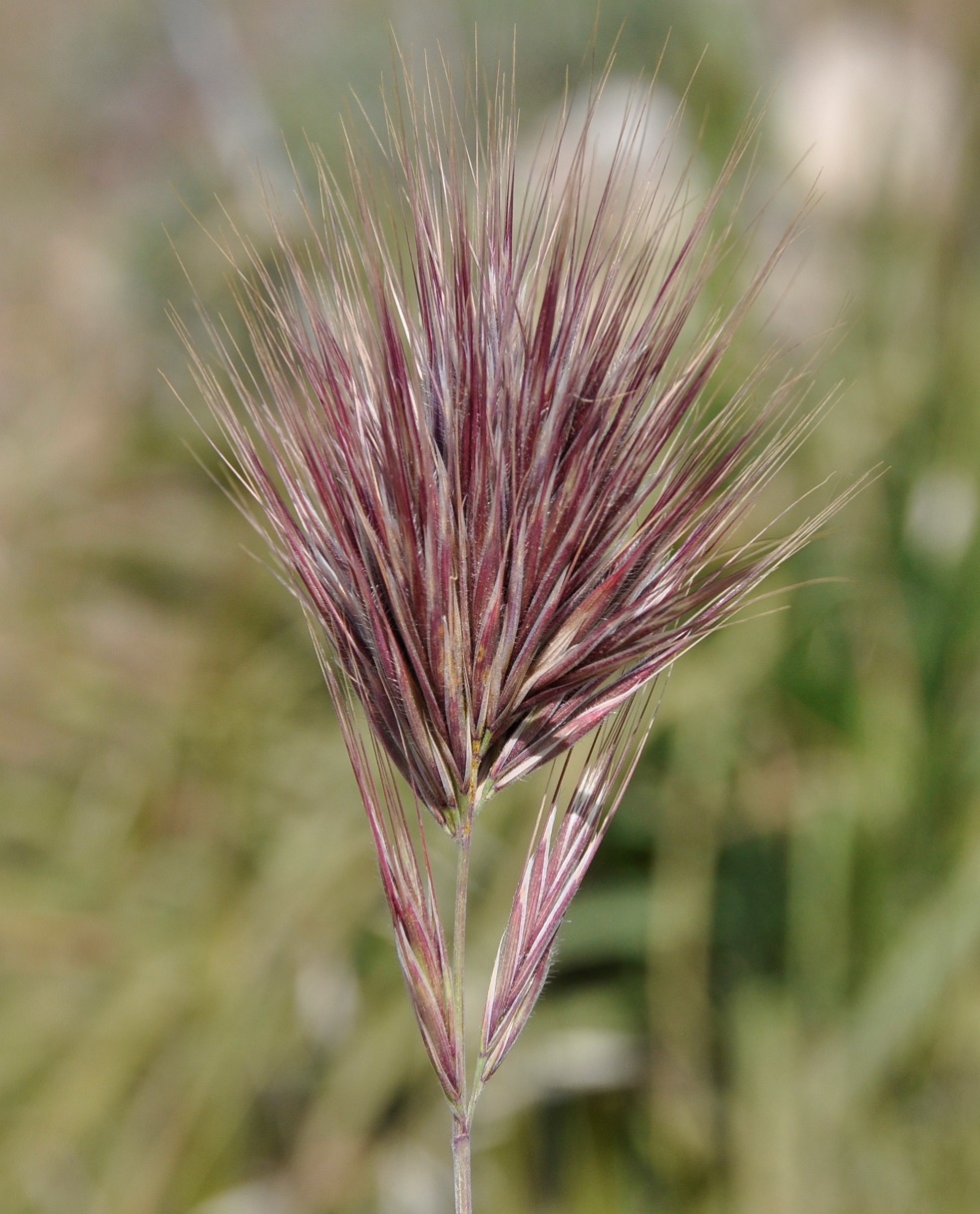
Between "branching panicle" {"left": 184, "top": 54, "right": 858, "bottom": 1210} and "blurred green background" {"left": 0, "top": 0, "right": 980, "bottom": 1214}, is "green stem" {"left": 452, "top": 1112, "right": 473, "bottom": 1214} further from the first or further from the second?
"blurred green background" {"left": 0, "top": 0, "right": 980, "bottom": 1214}

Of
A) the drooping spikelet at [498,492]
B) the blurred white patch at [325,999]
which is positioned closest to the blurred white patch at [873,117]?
the drooping spikelet at [498,492]

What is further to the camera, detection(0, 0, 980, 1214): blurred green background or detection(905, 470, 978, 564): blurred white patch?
detection(905, 470, 978, 564): blurred white patch

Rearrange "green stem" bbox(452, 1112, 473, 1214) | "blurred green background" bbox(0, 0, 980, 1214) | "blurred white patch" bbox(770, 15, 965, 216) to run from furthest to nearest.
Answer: "blurred white patch" bbox(770, 15, 965, 216)
"blurred green background" bbox(0, 0, 980, 1214)
"green stem" bbox(452, 1112, 473, 1214)

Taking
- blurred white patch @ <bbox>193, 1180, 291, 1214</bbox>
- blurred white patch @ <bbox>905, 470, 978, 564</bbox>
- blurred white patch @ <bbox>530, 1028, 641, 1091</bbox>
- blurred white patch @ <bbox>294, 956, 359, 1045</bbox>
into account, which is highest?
blurred white patch @ <bbox>905, 470, 978, 564</bbox>

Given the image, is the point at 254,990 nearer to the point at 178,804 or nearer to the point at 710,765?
the point at 178,804

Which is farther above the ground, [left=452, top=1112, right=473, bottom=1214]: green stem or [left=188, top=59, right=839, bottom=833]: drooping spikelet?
[left=188, top=59, right=839, bottom=833]: drooping spikelet

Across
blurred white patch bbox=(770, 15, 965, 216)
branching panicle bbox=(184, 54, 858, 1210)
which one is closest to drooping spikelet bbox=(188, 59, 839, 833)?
branching panicle bbox=(184, 54, 858, 1210)
